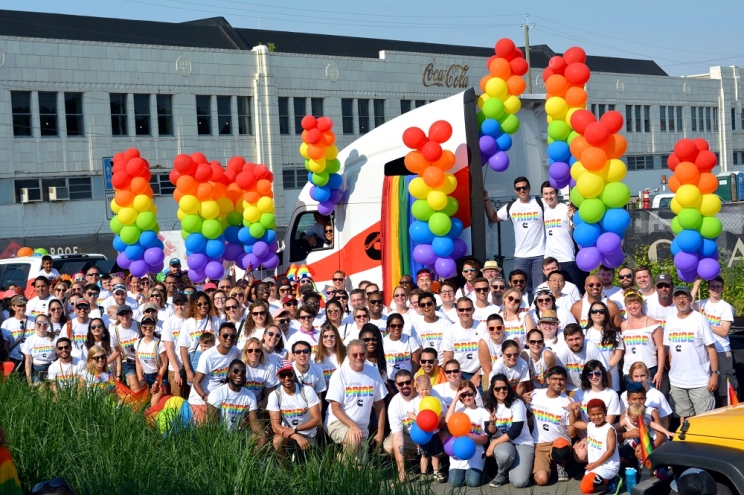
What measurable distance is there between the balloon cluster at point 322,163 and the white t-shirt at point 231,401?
5.60 metres

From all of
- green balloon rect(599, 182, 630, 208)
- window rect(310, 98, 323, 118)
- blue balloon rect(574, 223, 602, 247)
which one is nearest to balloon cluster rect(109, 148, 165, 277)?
blue balloon rect(574, 223, 602, 247)

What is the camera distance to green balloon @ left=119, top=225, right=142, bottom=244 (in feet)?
52.8

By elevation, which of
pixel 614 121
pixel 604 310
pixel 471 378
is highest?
pixel 614 121

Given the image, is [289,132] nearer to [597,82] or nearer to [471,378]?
[597,82]

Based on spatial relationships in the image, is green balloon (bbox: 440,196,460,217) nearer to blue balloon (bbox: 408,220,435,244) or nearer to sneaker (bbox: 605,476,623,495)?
blue balloon (bbox: 408,220,435,244)

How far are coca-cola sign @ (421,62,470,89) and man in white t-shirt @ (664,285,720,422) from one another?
37.7 metres

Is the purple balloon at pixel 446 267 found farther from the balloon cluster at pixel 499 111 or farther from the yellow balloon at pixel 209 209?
the yellow balloon at pixel 209 209

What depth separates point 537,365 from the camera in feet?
33.1

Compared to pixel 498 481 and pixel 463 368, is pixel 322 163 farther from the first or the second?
pixel 498 481

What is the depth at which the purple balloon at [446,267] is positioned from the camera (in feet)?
42.8

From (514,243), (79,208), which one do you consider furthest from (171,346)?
(79,208)

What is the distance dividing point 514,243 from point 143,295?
515 cm

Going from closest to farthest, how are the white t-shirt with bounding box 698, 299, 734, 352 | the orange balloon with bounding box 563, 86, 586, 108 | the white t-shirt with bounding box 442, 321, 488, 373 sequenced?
1. the white t-shirt with bounding box 698, 299, 734, 352
2. the white t-shirt with bounding box 442, 321, 488, 373
3. the orange balloon with bounding box 563, 86, 586, 108

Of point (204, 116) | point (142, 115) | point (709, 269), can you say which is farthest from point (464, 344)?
point (204, 116)
